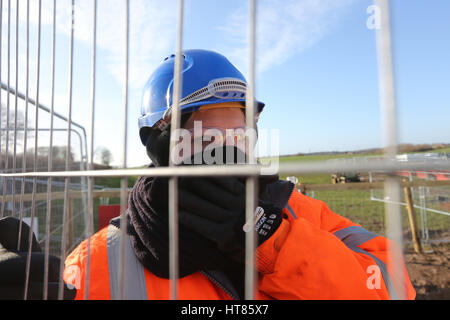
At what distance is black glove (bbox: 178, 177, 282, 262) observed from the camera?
771mm

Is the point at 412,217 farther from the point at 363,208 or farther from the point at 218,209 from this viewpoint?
the point at 218,209

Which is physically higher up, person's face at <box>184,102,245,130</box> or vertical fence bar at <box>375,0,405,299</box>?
person's face at <box>184,102,245,130</box>

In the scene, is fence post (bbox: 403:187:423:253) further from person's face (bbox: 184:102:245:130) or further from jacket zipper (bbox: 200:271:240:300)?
jacket zipper (bbox: 200:271:240:300)

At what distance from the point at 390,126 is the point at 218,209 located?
20.3 inches

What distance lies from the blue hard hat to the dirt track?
503 cm

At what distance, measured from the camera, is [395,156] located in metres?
0.34

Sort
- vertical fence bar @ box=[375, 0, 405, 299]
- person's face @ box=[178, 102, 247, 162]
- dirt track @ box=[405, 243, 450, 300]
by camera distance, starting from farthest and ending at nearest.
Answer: dirt track @ box=[405, 243, 450, 300]
person's face @ box=[178, 102, 247, 162]
vertical fence bar @ box=[375, 0, 405, 299]

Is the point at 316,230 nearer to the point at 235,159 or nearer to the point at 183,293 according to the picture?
the point at 235,159

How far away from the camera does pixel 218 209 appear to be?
0.77 meters

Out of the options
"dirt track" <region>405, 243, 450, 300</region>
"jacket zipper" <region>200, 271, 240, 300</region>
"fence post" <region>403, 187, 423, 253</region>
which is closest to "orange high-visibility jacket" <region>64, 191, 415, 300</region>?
"jacket zipper" <region>200, 271, 240, 300</region>

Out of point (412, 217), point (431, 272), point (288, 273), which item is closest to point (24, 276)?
point (288, 273)

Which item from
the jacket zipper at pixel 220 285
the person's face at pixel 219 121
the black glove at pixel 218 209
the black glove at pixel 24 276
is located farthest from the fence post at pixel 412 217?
the black glove at pixel 24 276
